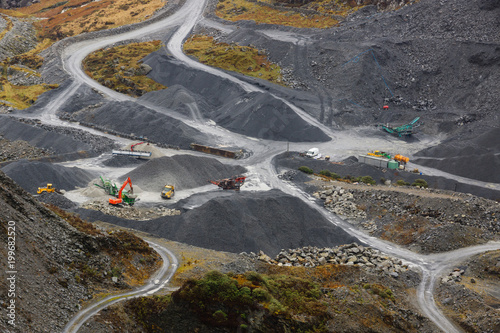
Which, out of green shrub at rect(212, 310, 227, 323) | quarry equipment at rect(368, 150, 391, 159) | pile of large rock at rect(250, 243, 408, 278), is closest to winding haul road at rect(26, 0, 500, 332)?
pile of large rock at rect(250, 243, 408, 278)

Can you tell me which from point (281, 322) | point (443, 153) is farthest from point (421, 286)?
point (443, 153)

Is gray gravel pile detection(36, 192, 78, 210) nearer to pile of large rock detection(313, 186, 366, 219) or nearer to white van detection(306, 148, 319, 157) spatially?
pile of large rock detection(313, 186, 366, 219)

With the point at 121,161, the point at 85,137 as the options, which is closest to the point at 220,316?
the point at 121,161

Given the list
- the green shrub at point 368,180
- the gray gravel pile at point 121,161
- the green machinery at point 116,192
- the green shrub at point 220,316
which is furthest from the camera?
the gray gravel pile at point 121,161

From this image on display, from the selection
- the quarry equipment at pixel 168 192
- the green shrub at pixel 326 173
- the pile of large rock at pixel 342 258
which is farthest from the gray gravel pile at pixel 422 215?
the quarry equipment at pixel 168 192

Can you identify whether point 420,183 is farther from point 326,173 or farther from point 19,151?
point 19,151

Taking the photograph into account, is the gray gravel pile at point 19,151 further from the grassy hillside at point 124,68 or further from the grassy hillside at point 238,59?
the grassy hillside at point 238,59

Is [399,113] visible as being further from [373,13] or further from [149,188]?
[149,188]
